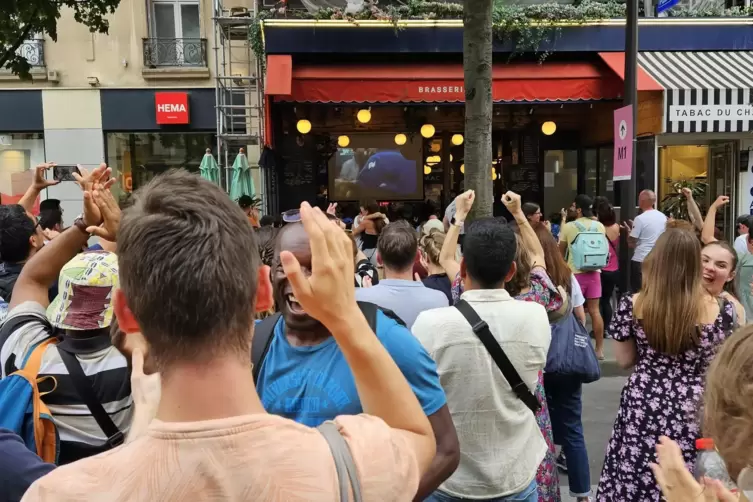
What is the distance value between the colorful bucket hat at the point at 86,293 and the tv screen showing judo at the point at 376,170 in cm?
1085

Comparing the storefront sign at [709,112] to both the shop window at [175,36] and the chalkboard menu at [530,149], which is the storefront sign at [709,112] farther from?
the shop window at [175,36]

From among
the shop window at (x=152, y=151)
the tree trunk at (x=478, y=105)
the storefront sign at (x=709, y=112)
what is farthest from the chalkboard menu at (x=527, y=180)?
the shop window at (x=152, y=151)

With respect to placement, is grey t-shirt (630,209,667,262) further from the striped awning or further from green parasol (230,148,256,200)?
green parasol (230,148,256,200)

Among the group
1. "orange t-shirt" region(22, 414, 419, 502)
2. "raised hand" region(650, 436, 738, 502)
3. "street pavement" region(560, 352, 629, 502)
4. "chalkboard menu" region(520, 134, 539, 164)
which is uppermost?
"chalkboard menu" region(520, 134, 539, 164)

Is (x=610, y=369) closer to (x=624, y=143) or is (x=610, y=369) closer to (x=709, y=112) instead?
(x=624, y=143)

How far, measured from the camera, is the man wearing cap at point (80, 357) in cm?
208

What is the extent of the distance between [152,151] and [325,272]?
45.9 feet

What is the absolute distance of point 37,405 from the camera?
1.96 m

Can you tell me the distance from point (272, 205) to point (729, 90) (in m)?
8.30

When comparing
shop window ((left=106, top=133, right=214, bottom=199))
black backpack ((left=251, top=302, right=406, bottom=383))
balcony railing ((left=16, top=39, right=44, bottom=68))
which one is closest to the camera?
black backpack ((left=251, top=302, right=406, bottom=383))

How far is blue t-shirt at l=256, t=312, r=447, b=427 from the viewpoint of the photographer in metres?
1.65

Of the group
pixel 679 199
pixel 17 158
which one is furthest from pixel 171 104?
pixel 679 199

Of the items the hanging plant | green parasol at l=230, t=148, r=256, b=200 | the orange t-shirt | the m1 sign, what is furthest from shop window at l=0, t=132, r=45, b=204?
the orange t-shirt

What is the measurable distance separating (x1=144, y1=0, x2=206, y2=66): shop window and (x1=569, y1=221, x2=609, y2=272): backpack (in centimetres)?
972
